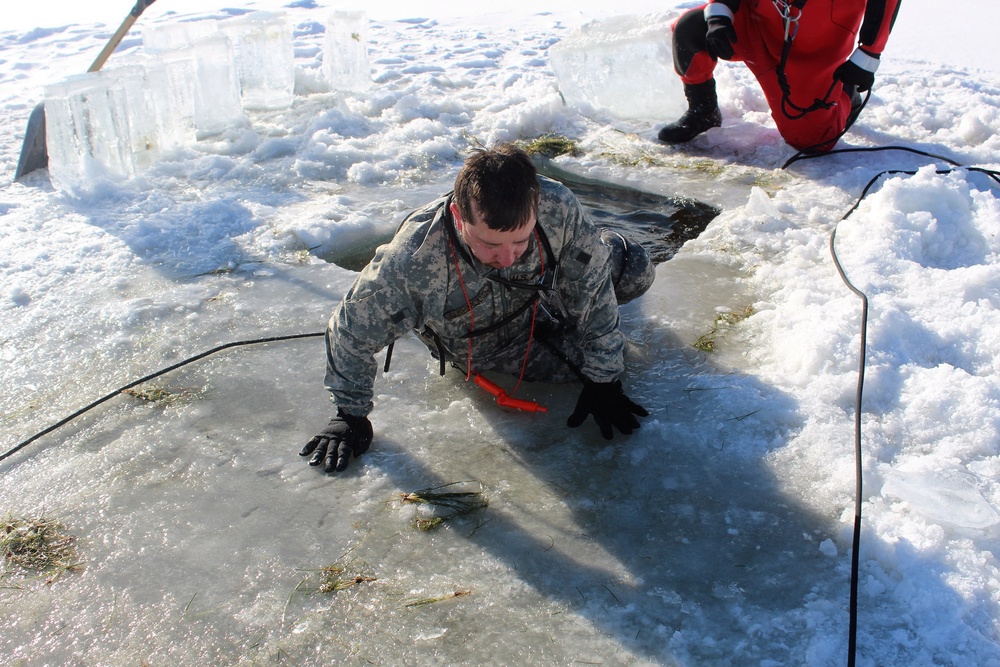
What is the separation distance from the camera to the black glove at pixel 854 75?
14.6 feet

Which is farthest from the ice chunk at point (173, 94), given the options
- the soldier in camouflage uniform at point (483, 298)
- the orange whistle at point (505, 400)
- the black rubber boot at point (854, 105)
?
the black rubber boot at point (854, 105)

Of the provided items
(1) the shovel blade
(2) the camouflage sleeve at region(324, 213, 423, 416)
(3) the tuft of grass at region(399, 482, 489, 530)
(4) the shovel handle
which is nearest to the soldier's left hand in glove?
(2) the camouflage sleeve at region(324, 213, 423, 416)

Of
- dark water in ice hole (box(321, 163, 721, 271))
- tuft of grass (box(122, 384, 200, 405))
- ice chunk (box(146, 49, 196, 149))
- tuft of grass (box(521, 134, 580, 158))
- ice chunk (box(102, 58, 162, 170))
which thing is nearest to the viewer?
tuft of grass (box(122, 384, 200, 405))

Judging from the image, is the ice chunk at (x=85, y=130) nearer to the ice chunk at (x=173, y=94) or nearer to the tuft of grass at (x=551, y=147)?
the ice chunk at (x=173, y=94)

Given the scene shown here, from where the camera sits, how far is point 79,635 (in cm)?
214

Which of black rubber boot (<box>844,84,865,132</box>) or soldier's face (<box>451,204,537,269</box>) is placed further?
black rubber boot (<box>844,84,865,132</box>)

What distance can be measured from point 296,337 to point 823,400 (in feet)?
7.04

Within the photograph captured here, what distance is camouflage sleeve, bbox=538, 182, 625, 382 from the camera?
2602 mm

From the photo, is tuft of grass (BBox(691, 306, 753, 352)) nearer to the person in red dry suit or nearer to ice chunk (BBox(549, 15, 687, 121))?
the person in red dry suit

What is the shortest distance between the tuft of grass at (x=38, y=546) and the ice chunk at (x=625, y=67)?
4.63m

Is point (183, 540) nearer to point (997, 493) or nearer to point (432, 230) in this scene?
Result: point (432, 230)

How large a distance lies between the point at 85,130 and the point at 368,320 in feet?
10.8

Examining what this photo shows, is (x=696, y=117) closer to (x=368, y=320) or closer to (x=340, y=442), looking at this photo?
(x=368, y=320)

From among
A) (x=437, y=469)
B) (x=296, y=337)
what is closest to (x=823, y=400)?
→ (x=437, y=469)
